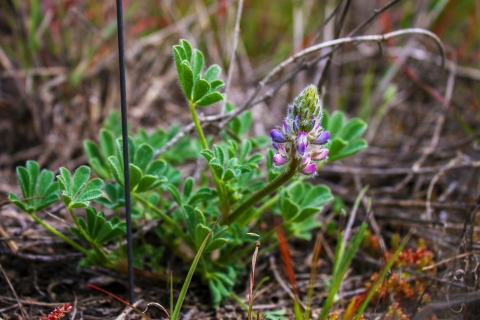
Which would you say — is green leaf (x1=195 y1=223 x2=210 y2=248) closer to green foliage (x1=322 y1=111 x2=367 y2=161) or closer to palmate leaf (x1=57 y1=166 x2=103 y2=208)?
palmate leaf (x1=57 y1=166 x2=103 y2=208)

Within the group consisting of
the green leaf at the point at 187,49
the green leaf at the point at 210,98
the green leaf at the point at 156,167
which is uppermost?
the green leaf at the point at 187,49

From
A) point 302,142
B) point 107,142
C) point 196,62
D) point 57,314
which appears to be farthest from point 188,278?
point 107,142

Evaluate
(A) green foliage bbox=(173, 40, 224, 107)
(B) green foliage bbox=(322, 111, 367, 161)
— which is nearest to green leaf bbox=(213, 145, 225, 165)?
(A) green foliage bbox=(173, 40, 224, 107)

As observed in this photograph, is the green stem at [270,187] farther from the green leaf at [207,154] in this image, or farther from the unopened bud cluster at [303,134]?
the green leaf at [207,154]

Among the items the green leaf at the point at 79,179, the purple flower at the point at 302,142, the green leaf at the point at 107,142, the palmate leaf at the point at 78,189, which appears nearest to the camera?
the purple flower at the point at 302,142

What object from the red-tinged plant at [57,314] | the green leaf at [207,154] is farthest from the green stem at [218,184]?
the red-tinged plant at [57,314]

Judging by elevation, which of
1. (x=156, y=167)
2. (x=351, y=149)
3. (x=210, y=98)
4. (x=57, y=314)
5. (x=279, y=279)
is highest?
(x=210, y=98)

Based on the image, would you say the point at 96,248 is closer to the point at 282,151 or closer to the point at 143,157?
the point at 143,157
